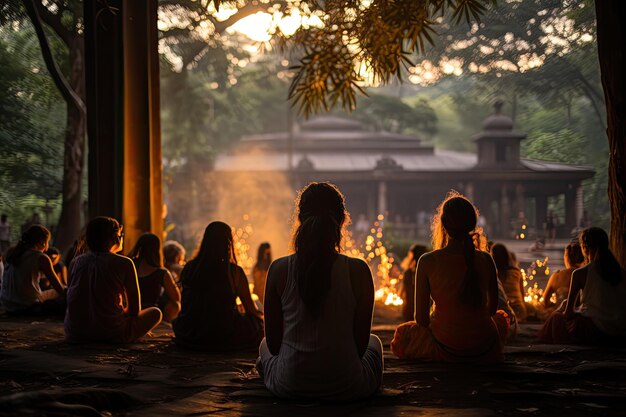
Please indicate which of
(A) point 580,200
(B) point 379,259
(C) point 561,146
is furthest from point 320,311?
(A) point 580,200

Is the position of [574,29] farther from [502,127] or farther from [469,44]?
[502,127]

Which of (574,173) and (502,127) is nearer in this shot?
(574,173)

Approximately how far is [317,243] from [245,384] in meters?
1.12

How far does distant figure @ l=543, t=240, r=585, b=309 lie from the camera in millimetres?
7758

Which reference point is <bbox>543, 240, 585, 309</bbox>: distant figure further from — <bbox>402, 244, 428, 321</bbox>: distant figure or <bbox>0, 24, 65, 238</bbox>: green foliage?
<bbox>0, 24, 65, 238</bbox>: green foliage

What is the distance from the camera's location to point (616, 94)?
7.25 m

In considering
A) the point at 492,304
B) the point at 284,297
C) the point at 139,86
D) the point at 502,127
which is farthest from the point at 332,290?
the point at 502,127

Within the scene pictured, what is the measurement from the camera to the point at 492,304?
215 inches

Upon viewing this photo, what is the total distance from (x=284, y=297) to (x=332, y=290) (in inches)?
10.9

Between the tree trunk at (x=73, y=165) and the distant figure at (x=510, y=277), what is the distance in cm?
1096

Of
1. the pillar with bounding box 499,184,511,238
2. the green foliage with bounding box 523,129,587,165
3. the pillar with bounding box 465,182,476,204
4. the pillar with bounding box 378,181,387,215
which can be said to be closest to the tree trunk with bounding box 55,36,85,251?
the green foliage with bounding box 523,129,587,165

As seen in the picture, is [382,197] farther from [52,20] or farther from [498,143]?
[52,20]

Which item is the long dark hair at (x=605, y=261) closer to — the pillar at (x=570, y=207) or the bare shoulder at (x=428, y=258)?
the bare shoulder at (x=428, y=258)

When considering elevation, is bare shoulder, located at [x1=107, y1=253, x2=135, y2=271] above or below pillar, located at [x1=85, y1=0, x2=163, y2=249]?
below
